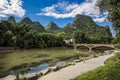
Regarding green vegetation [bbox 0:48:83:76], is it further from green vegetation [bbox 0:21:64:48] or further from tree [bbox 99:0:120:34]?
green vegetation [bbox 0:21:64:48]

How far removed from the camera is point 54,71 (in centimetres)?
1800

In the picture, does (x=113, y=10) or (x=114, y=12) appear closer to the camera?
(x=114, y=12)

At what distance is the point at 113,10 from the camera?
15.2m

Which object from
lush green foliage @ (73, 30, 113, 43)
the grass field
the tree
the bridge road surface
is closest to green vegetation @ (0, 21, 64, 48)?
lush green foliage @ (73, 30, 113, 43)

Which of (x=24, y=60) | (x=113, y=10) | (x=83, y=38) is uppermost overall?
(x=113, y=10)

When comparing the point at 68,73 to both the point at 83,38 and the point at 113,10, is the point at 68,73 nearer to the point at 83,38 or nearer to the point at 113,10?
the point at 113,10

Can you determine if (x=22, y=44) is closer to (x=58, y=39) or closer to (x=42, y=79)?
(x=58, y=39)

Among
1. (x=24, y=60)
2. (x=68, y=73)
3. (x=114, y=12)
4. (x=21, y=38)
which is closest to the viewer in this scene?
(x=114, y=12)

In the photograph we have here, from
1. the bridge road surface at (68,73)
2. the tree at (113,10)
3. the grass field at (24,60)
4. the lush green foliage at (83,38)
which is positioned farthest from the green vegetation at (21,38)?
the tree at (113,10)

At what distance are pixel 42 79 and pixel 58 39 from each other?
259 feet

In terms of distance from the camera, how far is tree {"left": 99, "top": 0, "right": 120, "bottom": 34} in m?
15.1

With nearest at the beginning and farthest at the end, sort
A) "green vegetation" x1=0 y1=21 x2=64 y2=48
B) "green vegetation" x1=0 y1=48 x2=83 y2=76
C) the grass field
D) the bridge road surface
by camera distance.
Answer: the bridge road surface < "green vegetation" x1=0 y1=48 x2=83 y2=76 < the grass field < "green vegetation" x1=0 y1=21 x2=64 y2=48

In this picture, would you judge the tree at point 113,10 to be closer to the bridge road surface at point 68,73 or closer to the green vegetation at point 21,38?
the bridge road surface at point 68,73

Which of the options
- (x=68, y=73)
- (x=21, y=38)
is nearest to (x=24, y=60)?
(x=68, y=73)
